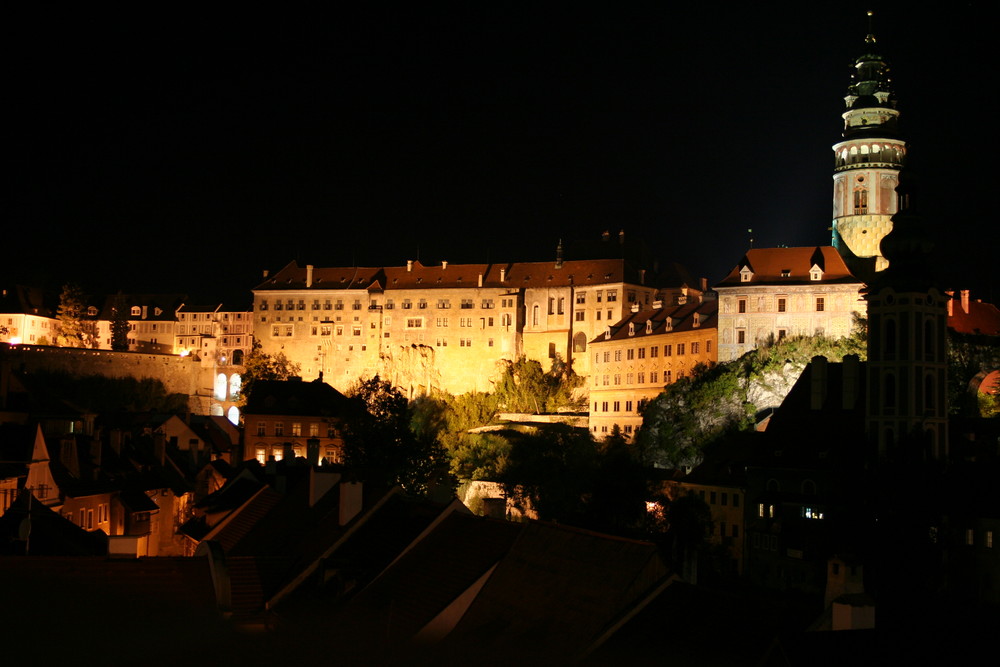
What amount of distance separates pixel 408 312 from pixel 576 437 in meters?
35.2

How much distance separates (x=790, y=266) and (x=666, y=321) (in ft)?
39.1

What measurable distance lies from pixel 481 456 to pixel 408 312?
37.3 m

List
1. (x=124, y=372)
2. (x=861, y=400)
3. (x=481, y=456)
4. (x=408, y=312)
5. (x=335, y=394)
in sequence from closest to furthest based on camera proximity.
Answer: (x=861, y=400)
(x=335, y=394)
(x=481, y=456)
(x=124, y=372)
(x=408, y=312)

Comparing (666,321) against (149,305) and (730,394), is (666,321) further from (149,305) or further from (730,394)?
(149,305)

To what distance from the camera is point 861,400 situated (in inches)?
2077

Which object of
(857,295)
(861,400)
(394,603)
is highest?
(857,295)

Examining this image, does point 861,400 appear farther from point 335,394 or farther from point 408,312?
point 408,312

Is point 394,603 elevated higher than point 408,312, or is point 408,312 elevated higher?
point 408,312

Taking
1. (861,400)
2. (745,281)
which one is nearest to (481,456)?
(745,281)

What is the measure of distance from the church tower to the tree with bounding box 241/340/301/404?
54.8 metres

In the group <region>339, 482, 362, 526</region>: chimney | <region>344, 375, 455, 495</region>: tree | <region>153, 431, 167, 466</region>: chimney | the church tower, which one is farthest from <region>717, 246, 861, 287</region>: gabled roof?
<region>339, 482, 362, 526</region>: chimney

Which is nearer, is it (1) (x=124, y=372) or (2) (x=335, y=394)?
(2) (x=335, y=394)

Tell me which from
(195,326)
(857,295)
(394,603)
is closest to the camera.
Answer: (394,603)

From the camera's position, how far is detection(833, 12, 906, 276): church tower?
81125 millimetres
